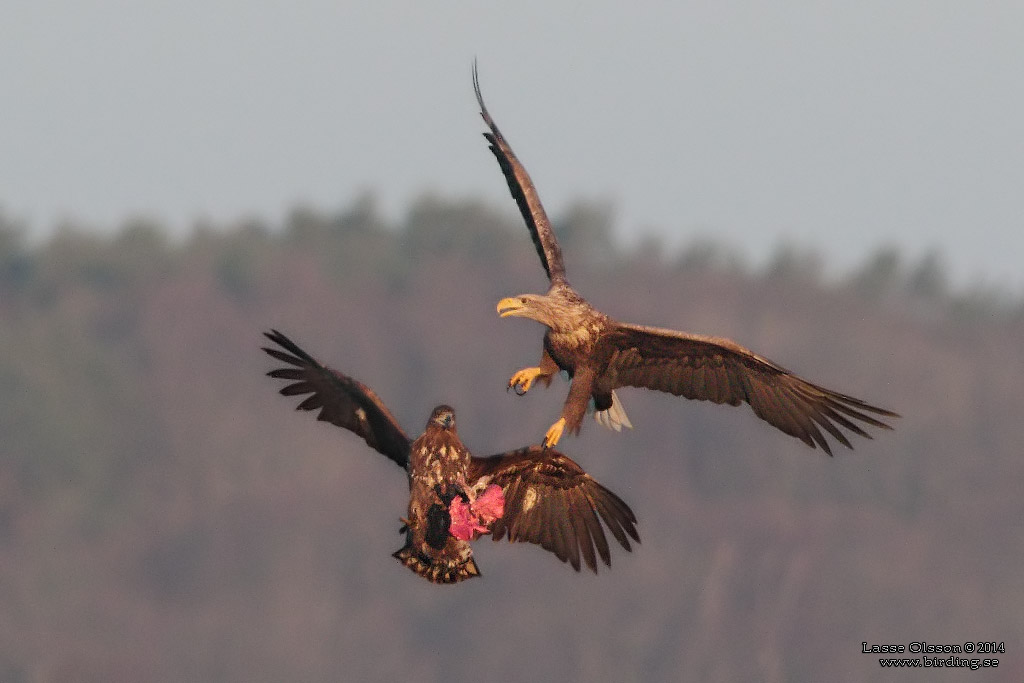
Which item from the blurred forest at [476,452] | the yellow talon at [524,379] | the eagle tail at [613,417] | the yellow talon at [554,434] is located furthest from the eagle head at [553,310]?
the blurred forest at [476,452]

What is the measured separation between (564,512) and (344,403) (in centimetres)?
225

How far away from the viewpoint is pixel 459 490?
14.6 m

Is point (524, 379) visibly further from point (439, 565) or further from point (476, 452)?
point (476, 452)

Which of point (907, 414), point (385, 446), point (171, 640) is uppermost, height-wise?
point (907, 414)

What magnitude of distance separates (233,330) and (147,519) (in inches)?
605

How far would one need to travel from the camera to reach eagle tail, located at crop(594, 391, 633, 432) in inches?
699

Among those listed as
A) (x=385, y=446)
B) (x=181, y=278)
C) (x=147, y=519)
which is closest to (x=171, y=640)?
(x=147, y=519)

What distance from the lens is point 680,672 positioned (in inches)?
3903

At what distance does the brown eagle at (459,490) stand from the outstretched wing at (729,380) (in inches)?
59.2

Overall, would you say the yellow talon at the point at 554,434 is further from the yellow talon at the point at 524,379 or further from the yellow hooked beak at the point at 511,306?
the yellow hooked beak at the point at 511,306

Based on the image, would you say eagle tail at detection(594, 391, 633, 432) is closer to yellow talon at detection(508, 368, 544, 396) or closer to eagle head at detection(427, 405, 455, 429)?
yellow talon at detection(508, 368, 544, 396)

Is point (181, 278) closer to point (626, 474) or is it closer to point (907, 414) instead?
point (626, 474)

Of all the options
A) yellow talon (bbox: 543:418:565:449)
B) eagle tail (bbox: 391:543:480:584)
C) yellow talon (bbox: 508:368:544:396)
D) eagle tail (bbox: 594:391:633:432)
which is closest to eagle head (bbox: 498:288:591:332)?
yellow talon (bbox: 508:368:544:396)

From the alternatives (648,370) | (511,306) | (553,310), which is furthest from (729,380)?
(511,306)
